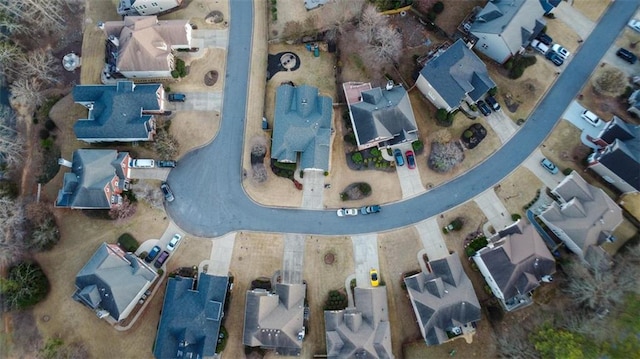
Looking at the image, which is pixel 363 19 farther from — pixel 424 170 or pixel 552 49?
pixel 552 49

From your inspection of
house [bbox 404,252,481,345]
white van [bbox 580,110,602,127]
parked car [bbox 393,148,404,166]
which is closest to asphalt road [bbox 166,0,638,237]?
white van [bbox 580,110,602,127]

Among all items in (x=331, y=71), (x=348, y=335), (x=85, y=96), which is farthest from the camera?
(x=331, y=71)

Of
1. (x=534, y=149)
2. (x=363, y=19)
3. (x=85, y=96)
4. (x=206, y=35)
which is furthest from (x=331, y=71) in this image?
(x=85, y=96)

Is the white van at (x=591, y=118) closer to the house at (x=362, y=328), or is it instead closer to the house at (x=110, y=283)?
the house at (x=362, y=328)

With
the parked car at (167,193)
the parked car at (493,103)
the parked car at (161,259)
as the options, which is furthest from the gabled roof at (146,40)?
the parked car at (493,103)

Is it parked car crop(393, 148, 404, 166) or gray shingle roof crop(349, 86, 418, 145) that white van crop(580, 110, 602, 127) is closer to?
gray shingle roof crop(349, 86, 418, 145)

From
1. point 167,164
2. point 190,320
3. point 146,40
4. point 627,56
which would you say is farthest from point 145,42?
point 627,56
